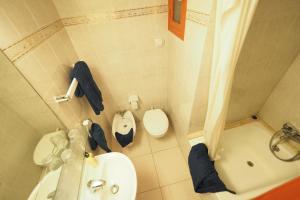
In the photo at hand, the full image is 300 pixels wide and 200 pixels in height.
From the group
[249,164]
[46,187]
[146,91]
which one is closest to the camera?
[46,187]

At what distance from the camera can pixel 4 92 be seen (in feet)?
1.99

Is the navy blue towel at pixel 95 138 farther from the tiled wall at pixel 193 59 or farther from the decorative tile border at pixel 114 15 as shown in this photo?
the decorative tile border at pixel 114 15

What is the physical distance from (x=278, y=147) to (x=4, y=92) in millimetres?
2160

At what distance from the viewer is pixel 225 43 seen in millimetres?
678

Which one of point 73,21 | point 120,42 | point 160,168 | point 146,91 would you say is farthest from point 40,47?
point 160,168

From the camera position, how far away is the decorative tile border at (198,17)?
→ 2.69 feet

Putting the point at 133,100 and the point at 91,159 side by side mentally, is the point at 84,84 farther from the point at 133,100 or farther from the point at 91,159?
the point at 133,100

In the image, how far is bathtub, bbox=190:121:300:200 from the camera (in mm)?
1262

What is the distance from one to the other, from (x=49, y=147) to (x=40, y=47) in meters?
0.61

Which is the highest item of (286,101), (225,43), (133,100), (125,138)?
(225,43)

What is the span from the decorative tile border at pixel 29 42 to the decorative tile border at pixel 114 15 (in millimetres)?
151

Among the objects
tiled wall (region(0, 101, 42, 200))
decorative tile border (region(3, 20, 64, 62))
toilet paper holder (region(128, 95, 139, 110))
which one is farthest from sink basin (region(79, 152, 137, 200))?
toilet paper holder (region(128, 95, 139, 110))

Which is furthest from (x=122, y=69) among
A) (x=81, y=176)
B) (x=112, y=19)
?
(x=81, y=176)

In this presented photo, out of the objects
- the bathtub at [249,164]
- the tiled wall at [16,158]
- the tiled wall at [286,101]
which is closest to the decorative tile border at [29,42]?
the tiled wall at [16,158]
